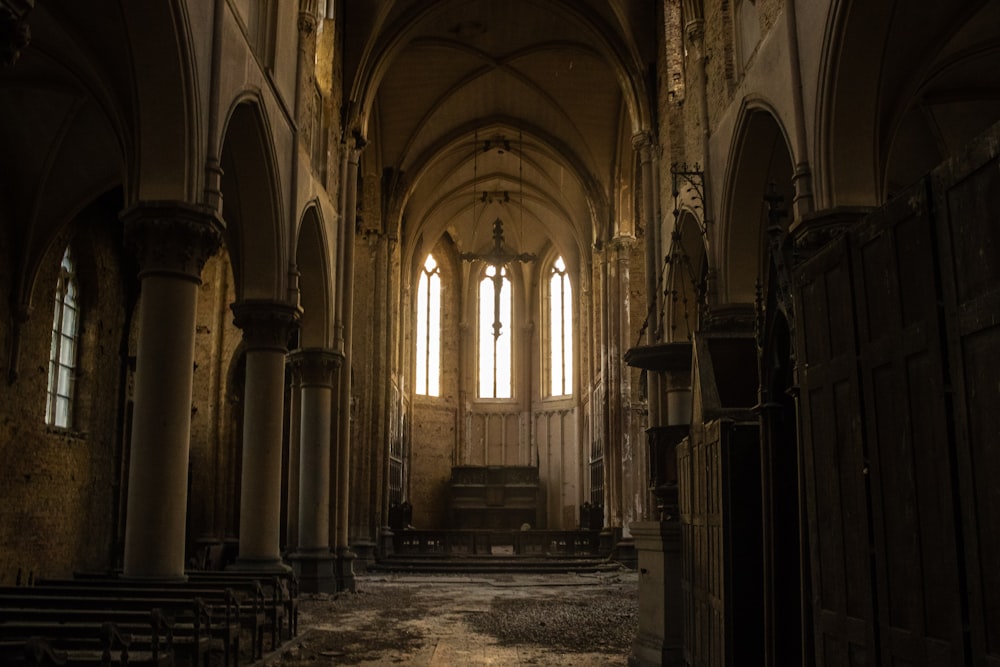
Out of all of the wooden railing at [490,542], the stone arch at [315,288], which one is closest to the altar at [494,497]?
the wooden railing at [490,542]

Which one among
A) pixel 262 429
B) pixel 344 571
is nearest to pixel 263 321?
pixel 262 429

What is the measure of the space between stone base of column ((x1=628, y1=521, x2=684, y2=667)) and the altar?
23448 millimetres

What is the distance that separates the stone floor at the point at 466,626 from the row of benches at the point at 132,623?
1.74 feet

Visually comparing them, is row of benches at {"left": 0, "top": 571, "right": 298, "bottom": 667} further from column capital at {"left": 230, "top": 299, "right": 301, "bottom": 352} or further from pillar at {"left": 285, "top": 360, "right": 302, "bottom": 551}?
pillar at {"left": 285, "top": 360, "right": 302, "bottom": 551}

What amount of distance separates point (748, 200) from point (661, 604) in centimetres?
711

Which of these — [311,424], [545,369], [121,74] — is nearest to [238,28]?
[121,74]

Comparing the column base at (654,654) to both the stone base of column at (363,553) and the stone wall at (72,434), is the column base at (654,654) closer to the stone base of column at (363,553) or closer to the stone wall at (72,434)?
the stone wall at (72,434)

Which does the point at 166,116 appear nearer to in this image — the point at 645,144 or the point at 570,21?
the point at 645,144

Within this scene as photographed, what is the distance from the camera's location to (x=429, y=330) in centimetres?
3716

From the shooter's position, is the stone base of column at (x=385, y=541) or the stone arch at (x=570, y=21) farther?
the stone base of column at (x=385, y=541)

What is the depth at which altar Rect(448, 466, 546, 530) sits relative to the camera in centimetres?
3191

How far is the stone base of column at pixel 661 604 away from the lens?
8.09m

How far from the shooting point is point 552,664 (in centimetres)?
870

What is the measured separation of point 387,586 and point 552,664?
1042 cm
